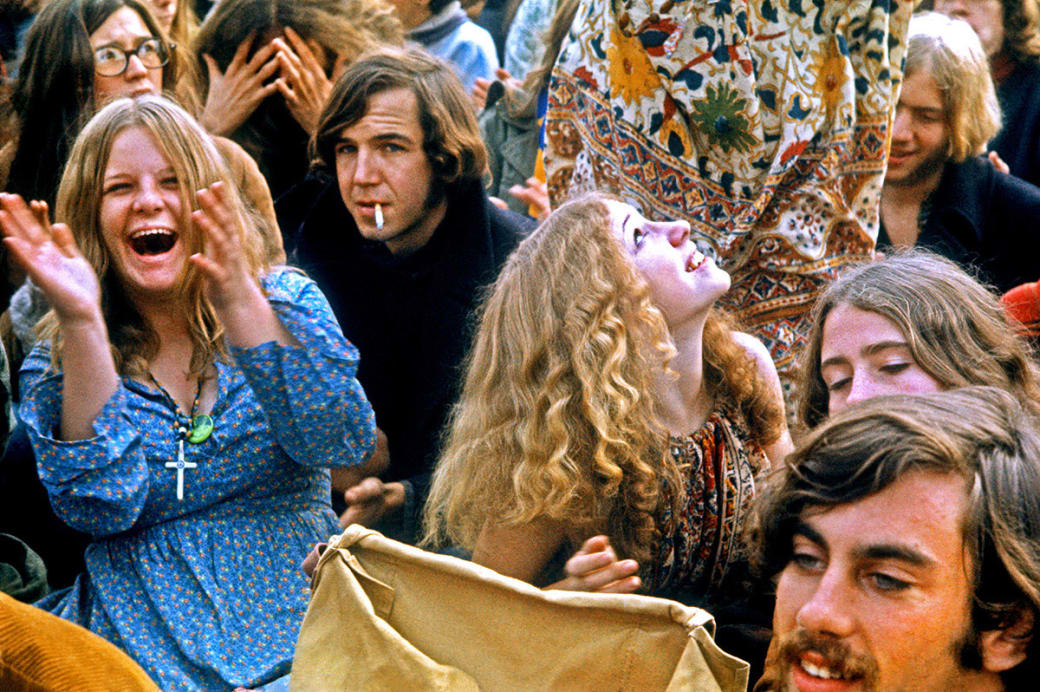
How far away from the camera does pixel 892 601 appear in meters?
1.75

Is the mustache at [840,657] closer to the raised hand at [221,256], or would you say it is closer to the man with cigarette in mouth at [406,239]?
the raised hand at [221,256]

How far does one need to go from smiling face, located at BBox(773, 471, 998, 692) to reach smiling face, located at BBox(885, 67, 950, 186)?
2.47 m

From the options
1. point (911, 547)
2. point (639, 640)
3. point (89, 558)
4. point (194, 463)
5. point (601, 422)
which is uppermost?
point (911, 547)

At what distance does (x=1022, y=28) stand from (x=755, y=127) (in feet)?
6.41

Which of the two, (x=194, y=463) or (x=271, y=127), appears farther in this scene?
(x=271, y=127)

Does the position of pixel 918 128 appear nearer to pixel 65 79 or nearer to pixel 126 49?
pixel 126 49

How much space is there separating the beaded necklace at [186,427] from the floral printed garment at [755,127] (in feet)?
3.97

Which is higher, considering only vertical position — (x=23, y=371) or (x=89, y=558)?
(x=23, y=371)

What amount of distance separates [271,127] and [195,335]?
5.13 ft

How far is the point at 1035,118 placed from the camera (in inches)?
186

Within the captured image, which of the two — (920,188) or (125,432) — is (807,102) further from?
(125,432)

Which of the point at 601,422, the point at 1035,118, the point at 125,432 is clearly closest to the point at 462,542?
the point at 601,422

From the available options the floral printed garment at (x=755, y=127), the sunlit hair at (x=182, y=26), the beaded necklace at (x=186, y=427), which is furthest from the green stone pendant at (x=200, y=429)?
the sunlit hair at (x=182, y=26)

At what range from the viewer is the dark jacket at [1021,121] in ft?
15.5
